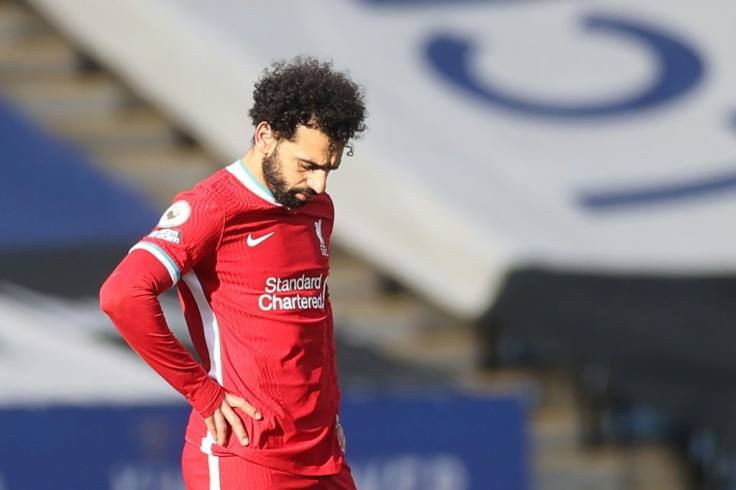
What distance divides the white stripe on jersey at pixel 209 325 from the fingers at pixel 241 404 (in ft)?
0.23

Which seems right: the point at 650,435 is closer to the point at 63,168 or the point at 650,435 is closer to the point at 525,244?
the point at 525,244

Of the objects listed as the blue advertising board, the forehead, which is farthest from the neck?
the blue advertising board

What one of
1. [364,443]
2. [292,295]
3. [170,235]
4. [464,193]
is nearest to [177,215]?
[170,235]

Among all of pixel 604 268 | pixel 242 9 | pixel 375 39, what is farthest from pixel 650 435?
pixel 242 9

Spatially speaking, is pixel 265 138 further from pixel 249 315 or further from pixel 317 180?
pixel 249 315

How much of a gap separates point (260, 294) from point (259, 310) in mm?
28

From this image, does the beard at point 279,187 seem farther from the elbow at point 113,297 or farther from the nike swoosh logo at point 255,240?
the elbow at point 113,297

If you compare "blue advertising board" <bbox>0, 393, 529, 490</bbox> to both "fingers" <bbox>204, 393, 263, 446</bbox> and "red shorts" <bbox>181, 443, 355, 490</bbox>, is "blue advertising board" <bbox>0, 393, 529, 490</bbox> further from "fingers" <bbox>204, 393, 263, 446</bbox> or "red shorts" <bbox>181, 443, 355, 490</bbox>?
"fingers" <bbox>204, 393, 263, 446</bbox>

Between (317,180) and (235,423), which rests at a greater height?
(317,180)

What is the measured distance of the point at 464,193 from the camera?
6.09 metres

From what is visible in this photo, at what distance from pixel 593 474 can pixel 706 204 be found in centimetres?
141

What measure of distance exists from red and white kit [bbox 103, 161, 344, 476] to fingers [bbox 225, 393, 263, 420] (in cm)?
2

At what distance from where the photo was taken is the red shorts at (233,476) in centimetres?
232

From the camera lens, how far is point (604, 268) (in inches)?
231
